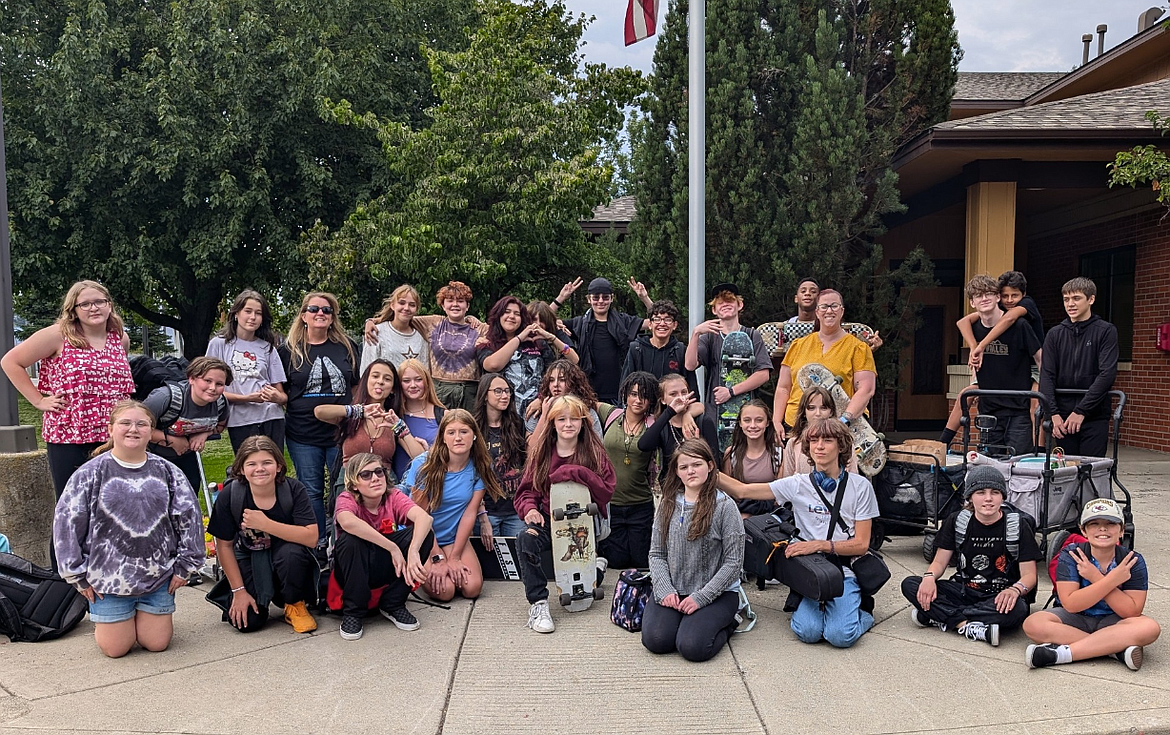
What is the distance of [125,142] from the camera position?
48.4ft

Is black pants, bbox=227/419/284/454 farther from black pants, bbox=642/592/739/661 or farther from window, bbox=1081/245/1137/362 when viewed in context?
window, bbox=1081/245/1137/362

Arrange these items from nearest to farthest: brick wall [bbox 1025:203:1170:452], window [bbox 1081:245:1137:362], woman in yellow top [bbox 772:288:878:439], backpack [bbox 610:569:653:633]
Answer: backpack [bbox 610:569:653:633], woman in yellow top [bbox 772:288:878:439], brick wall [bbox 1025:203:1170:452], window [bbox 1081:245:1137:362]

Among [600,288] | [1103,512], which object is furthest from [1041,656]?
[600,288]

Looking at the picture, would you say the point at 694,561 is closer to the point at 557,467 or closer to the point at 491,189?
the point at 557,467

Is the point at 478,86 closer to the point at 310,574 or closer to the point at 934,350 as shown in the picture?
the point at 310,574

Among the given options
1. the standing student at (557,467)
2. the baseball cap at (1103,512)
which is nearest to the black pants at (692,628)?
the standing student at (557,467)

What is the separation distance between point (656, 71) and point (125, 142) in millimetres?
10185

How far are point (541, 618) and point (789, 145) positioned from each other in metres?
6.43

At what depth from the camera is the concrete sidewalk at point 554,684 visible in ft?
11.8

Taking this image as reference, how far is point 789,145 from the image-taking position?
9.26 metres

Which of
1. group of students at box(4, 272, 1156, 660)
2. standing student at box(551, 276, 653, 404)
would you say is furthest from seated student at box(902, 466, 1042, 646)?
standing student at box(551, 276, 653, 404)

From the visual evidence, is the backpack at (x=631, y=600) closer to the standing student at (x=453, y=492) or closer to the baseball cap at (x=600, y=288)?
the standing student at (x=453, y=492)

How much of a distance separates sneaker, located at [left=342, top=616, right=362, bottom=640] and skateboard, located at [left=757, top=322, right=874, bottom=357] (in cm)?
353

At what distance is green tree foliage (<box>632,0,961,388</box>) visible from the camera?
29.6 feet
